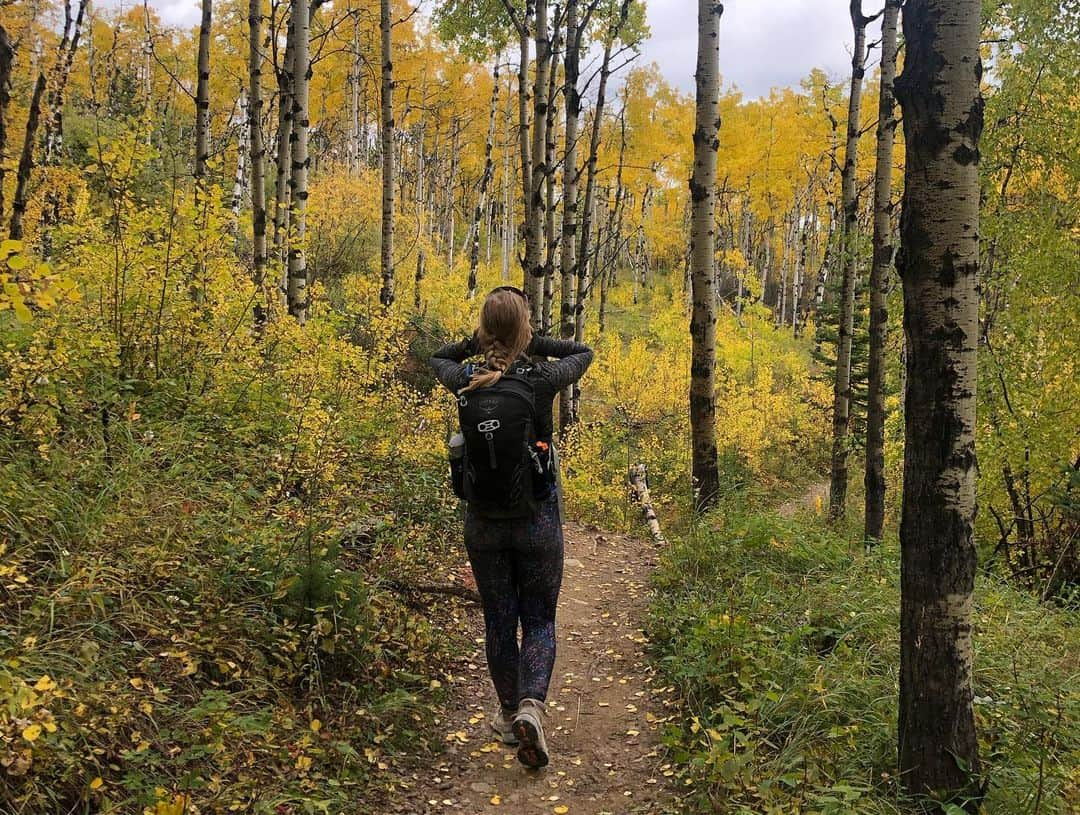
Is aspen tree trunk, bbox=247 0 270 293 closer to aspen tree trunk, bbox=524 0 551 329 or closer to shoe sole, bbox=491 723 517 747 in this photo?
aspen tree trunk, bbox=524 0 551 329

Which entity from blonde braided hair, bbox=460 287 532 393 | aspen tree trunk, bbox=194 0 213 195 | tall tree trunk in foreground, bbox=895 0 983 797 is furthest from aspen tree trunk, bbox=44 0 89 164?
tall tree trunk in foreground, bbox=895 0 983 797

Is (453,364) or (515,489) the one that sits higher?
(453,364)

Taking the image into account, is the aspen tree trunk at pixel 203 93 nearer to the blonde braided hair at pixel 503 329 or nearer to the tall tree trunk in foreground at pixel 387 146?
the tall tree trunk in foreground at pixel 387 146

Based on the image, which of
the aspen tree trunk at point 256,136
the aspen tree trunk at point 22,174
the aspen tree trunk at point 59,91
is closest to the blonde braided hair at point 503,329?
the aspen tree trunk at point 256,136

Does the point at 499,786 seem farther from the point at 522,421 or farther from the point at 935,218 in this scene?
the point at 935,218

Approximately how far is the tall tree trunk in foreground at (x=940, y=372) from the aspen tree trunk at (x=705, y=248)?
4.23m

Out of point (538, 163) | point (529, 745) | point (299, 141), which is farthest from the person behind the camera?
point (538, 163)

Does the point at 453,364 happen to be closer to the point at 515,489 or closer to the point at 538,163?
the point at 515,489

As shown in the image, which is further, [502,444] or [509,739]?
[509,739]

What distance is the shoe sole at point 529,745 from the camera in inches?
123

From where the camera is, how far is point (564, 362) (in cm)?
332

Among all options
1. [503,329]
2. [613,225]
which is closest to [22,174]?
[503,329]

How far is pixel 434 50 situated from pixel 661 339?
1372 cm

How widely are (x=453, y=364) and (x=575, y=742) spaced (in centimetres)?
215
